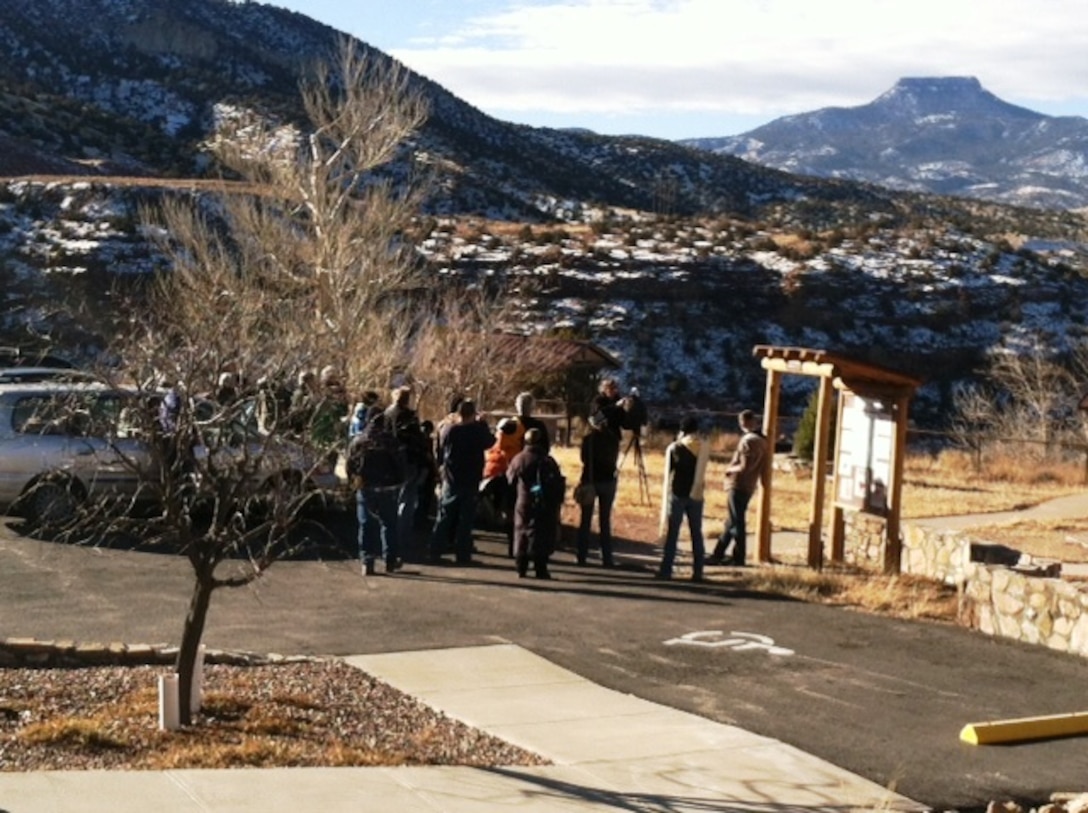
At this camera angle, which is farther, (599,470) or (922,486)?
(922,486)

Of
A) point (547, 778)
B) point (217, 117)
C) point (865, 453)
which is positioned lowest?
point (547, 778)

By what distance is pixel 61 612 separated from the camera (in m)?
14.3

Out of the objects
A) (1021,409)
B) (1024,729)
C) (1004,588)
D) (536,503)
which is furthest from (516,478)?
(1021,409)

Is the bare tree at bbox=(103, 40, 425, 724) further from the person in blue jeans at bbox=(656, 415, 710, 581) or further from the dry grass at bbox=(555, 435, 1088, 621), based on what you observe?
the dry grass at bbox=(555, 435, 1088, 621)

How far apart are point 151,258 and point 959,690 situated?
4289cm

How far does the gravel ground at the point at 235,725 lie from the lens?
964cm

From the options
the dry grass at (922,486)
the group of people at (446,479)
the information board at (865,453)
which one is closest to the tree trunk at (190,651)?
the group of people at (446,479)

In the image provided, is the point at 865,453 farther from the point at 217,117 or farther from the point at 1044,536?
the point at 217,117

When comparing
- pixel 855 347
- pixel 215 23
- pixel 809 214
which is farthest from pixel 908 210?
pixel 855 347

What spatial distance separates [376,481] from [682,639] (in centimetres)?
350

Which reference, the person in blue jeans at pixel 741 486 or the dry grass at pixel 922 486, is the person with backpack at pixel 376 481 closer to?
the person in blue jeans at pixel 741 486

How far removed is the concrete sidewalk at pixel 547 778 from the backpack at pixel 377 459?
4035 mm

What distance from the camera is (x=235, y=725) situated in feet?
34.3

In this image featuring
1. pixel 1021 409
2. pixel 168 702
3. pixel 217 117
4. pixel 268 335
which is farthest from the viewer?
pixel 217 117
